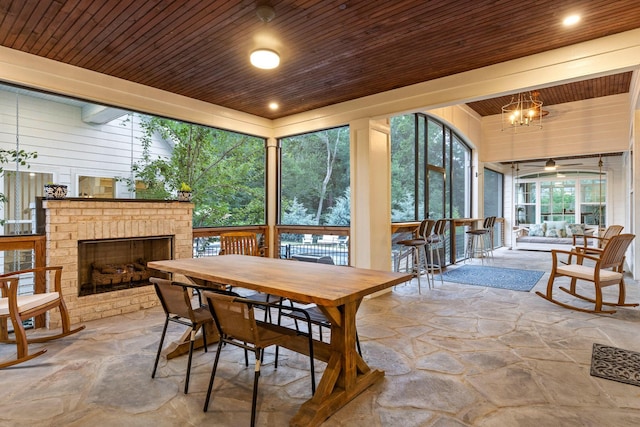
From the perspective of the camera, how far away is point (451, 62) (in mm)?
3701

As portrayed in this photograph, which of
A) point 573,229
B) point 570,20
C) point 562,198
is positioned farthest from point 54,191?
point 562,198

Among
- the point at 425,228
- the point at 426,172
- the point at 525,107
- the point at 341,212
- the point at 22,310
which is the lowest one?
the point at 22,310

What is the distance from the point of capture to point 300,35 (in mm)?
3100

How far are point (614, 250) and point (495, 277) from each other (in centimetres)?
204

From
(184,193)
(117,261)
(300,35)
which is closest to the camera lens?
(300,35)

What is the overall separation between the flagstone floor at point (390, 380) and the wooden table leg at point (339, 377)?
7cm

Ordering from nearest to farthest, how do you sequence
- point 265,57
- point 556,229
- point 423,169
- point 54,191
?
point 265,57 → point 54,191 → point 423,169 → point 556,229

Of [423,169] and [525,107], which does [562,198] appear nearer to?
[525,107]

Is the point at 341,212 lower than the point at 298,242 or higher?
higher

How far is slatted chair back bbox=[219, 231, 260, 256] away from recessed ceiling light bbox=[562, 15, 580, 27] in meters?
3.93

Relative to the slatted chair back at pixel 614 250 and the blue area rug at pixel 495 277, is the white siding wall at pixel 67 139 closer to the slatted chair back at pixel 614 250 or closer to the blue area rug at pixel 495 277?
the blue area rug at pixel 495 277

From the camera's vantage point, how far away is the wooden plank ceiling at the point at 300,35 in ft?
8.82

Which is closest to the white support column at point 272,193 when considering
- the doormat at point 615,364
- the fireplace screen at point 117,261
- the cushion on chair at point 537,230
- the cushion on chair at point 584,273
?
the fireplace screen at point 117,261

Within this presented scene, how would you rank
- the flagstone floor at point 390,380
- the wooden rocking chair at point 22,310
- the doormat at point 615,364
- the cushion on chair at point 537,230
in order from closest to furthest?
the flagstone floor at point 390,380 < the doormat at point 615,364 < the wooden rocking chair at point 22,310 < the cushion on chair at point 537,230
